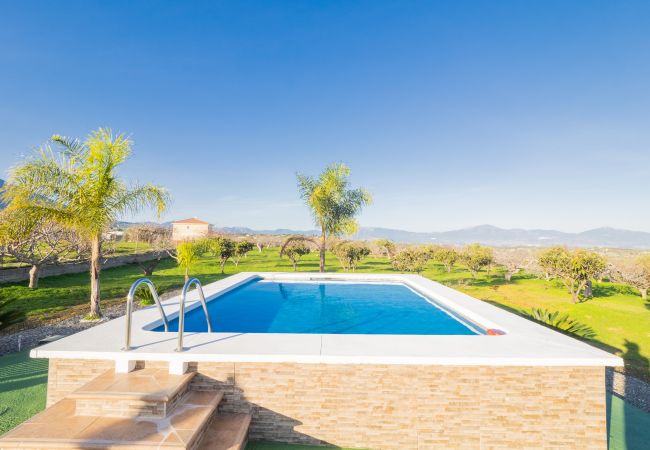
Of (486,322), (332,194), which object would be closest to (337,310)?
(486,322)

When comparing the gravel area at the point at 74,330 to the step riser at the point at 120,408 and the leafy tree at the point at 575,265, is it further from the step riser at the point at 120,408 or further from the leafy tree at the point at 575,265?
the leafy tree at the point at 575,265

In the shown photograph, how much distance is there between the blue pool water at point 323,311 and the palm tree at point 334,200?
739 cm

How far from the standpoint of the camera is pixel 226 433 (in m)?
3.33

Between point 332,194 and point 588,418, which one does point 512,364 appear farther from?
point 332,194

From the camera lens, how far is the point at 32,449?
2.72m

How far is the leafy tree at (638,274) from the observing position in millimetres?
16984

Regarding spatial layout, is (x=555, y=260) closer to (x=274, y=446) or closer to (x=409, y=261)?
(x=409, y=261)

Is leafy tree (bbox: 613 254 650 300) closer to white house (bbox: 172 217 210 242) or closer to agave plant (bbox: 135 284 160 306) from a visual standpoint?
agave plant (bbox: 135 284 160 306)

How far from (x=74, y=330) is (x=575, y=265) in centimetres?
1950

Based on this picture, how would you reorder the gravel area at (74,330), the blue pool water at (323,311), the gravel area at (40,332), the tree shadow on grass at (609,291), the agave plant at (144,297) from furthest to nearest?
the tree shadow on grass at (609,291) → the agave plant at (144,297) → the blue pool water at (323,311) → the gravel area at (40,332) → the gravel area at (74,330)

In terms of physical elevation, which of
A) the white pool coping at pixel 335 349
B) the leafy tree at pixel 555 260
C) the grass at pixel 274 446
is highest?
the leafy tree at pixel 555 260

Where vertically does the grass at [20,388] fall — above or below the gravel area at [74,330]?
above

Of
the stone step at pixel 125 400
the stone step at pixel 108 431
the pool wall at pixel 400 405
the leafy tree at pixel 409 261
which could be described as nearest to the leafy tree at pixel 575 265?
the leafy tree at pixel 409 261

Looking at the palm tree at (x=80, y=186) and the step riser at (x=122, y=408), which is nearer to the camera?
the step riser at (x=122, y=408)
